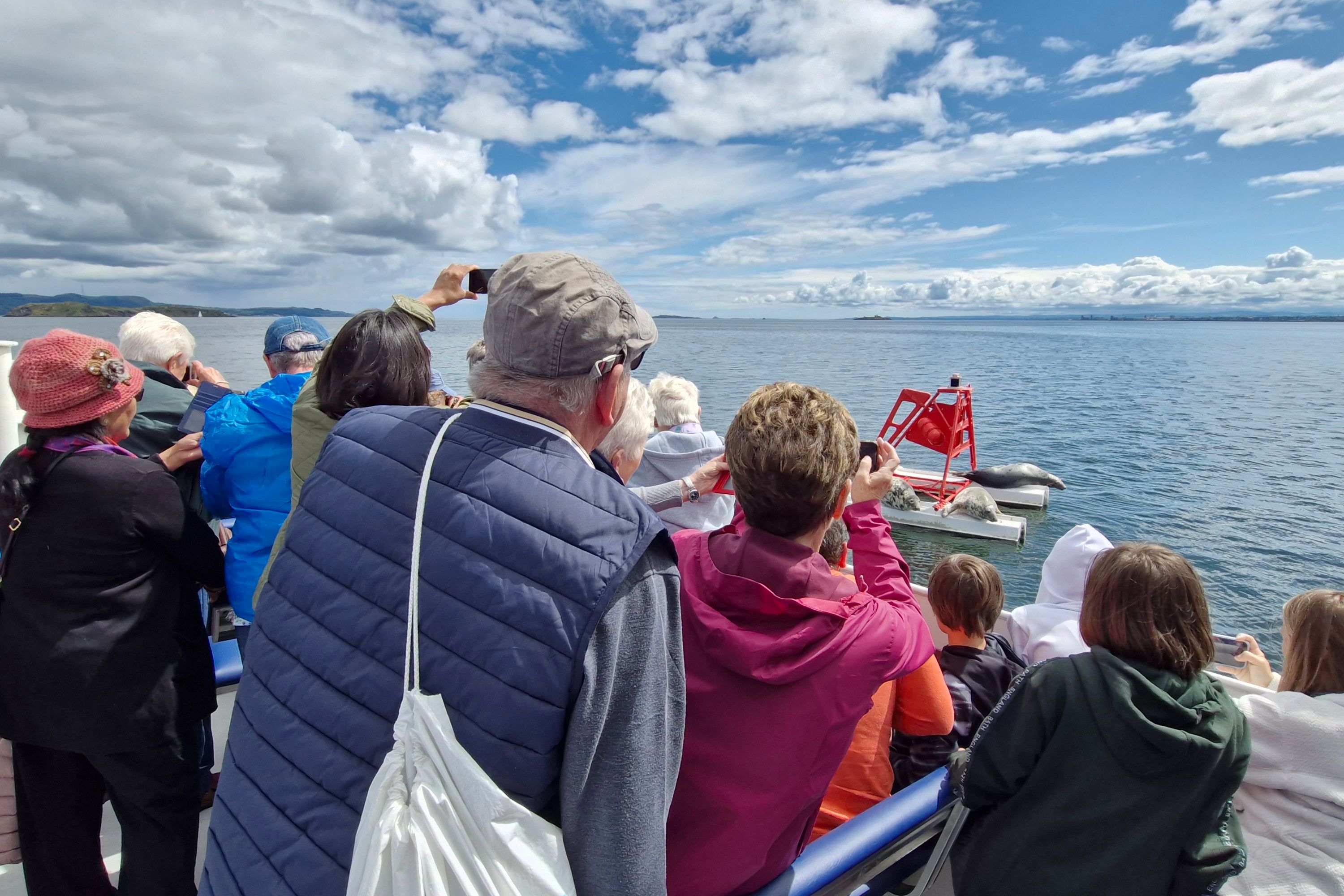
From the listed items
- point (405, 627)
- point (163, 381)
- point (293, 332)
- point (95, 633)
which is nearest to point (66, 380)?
point (95, 633)

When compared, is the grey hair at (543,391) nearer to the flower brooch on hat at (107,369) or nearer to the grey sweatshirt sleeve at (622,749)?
the grey sweatshirt sleeve at (622,749)

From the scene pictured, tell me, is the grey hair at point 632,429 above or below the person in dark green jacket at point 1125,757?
above

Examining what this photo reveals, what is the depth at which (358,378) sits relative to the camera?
2.11 meters

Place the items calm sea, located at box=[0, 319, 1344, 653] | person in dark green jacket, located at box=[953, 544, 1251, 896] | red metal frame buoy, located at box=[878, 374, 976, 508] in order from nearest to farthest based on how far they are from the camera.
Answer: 1. person in dark green jacket, located at box=[953, 544, 1251, 896]
2. calm sea, located at box=[0, 319, 1344, 653]
3. red metal frame buoy, located at box=[878, 374, 976, 508]

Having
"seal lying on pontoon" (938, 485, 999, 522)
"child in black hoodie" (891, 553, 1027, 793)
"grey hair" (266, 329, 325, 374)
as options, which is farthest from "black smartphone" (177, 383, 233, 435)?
"seal lying on pontoon" (938, 485, 999, 522)

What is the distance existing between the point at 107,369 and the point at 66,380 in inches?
3.9

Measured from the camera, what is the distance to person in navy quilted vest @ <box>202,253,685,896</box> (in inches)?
38.0

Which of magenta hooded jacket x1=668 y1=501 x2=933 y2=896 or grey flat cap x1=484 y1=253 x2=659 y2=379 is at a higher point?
grey flat cap x1=484 y1=253 x2=659 y2=379

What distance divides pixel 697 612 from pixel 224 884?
91 cm

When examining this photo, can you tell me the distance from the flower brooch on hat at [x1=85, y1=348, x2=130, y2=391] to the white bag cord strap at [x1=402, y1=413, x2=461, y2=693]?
152 centimetres

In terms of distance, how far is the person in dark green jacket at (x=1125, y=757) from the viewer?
1698 millimetres

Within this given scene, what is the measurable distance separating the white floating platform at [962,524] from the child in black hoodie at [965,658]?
11.1 m

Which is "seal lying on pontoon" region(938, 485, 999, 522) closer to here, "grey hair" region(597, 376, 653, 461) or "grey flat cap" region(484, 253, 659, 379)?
"grey hair" region(597, 376, 653, 461)

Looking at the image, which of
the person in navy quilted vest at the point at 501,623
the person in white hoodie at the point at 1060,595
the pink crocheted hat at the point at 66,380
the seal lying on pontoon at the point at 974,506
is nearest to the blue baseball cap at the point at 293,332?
the pink crocheted hat at the point at 66,380
